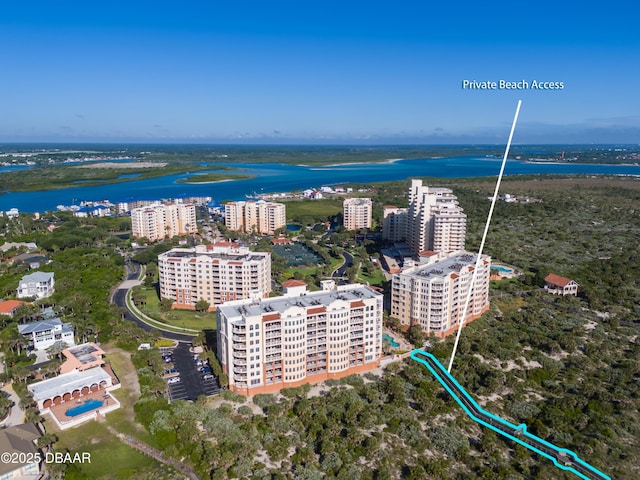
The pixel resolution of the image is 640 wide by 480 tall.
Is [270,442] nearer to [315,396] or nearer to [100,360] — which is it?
[315,396]

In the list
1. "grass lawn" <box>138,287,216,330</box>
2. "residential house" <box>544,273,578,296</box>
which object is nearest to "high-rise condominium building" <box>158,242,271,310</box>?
"grass lawn" <box>138,287,216,330</box>

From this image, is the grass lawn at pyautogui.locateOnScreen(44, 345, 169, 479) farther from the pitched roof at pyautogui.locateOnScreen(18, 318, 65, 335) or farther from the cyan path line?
the cyan path line

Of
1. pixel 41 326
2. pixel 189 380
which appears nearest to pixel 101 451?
pixel 189 380

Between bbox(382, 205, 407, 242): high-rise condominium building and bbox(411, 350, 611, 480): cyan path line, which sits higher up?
bbox(382, 205, 407, 242): high-rise condominium building

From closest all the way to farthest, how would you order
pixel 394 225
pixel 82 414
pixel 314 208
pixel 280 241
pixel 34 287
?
1. pixel 82 414
2. pixel 34 287
3. pixel 394 225
4. pixel 280 241
5. pixel 314 208

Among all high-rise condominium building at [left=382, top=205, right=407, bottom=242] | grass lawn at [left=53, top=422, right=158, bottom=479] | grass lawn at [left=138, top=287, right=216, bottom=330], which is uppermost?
high-rise condominium building at [left=382, top=205, right=407, bottom=242]

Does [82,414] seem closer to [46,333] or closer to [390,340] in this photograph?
[46,333]

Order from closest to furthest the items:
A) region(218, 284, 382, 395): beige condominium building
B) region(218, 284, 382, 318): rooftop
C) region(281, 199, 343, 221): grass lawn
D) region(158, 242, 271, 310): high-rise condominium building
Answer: region(218, 284, 382, 395): beige condominium building → region(218, 284, 382, 318): rooftop → region(158, 242, 271, 310): high-rise condominium building → region(281, 199, 343, 221): grass lawn
